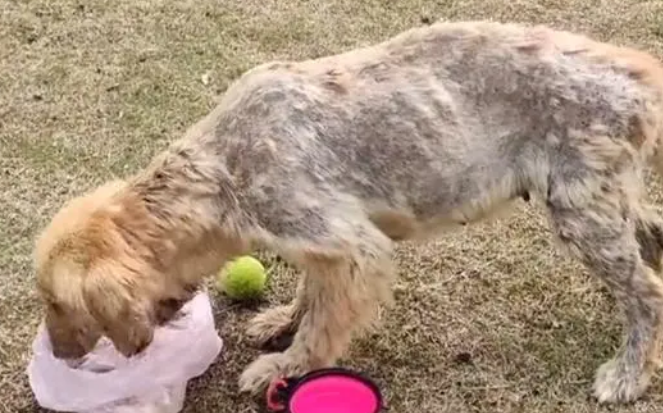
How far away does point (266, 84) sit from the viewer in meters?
3.27

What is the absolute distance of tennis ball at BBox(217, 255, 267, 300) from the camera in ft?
12.2

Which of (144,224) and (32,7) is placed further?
(32,7)

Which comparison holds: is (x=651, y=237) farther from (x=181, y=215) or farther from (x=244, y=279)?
(x=181, y=215)

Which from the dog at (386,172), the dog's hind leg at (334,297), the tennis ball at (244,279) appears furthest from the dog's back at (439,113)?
the tennis ball at (244,279)

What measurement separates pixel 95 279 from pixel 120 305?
3.6 inches

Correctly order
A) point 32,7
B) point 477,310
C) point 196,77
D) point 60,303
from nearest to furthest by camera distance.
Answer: point 60,303
point 477,310
point 196,77
point 32,7

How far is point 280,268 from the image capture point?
12.6 ft

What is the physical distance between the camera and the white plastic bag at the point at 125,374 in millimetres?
3270

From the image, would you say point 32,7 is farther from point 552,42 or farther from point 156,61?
point 552,42

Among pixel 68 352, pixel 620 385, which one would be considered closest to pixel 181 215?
pixel 68 352

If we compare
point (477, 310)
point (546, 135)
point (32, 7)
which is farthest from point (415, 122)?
point (32, 7)

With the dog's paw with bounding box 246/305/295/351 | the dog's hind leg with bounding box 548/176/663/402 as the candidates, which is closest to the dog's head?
the dog's paw with bounding box 246/305/295/351

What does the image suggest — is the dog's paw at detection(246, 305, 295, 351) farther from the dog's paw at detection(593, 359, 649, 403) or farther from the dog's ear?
the dog's paw at detection(593, 359, 649, 403)

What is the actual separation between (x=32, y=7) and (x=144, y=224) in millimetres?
2314
